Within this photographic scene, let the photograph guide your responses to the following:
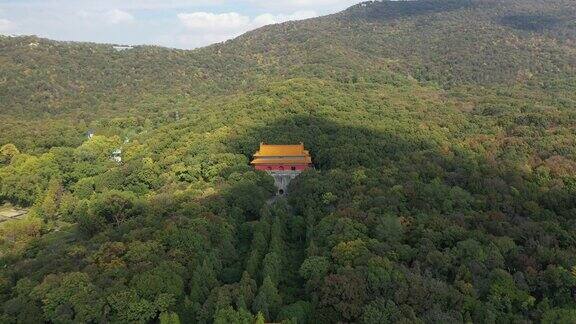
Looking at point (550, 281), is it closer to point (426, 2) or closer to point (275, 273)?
point (275, 273)

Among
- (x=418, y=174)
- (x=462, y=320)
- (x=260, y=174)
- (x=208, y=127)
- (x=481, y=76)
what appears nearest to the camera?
(x=462, y=320)

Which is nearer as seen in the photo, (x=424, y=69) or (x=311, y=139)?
(x=311, y=139)

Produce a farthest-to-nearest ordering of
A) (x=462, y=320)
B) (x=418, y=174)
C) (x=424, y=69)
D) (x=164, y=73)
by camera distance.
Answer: (x=164, y=73) < (x=424, y=69) < (x=418, y=174) < (x=462, y=320)

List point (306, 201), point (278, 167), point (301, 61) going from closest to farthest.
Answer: point (306, 201) → point (278, 167) → point (301, 61)

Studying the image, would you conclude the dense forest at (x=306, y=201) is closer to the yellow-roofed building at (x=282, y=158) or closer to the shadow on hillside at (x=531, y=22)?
the yellow-roofed building at (x=282, y=158)

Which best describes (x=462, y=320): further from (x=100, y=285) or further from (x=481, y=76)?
(x=481, y=76)

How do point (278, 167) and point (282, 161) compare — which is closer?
point (282, 161)

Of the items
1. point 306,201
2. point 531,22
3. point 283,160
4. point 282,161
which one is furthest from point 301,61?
point 306,201

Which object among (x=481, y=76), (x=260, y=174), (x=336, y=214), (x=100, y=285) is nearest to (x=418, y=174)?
(x=336, y=214)

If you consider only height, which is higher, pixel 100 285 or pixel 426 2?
pixel 426 2

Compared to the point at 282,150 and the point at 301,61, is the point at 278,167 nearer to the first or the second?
the point at 282,150
